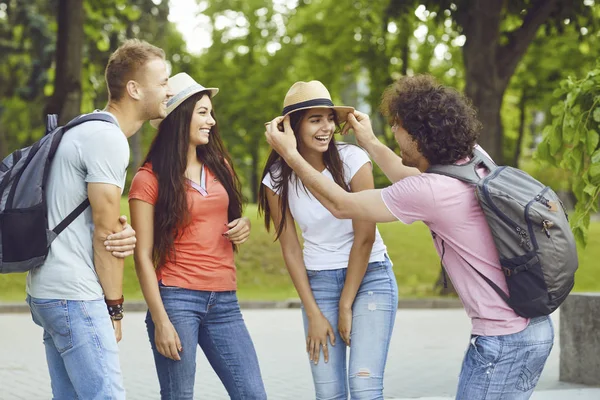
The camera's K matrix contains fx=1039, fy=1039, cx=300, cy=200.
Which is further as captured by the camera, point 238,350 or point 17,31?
point 17,31

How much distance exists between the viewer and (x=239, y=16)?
4041cm

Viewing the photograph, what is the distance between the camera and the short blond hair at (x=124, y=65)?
4136mm

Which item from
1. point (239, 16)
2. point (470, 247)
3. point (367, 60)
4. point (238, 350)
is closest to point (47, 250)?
point (238, 350)

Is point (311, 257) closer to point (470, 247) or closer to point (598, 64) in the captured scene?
point (470, 247)

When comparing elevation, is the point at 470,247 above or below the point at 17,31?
below

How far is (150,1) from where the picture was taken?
73.7ft

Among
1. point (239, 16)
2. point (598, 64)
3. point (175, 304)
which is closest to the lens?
point (175, 304)

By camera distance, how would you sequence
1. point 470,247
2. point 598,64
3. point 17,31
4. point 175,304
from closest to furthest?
point 470,247, point 175,304, point 598,64, point 17,31

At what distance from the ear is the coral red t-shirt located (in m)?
0.54

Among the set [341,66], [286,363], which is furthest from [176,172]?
[341,66]

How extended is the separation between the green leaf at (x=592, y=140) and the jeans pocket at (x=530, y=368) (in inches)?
127

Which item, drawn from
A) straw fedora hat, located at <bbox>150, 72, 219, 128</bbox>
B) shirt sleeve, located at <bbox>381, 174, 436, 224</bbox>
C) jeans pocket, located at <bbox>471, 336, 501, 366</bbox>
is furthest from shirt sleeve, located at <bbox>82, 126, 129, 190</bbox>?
jeans pocket, located at <bbox>471, 336, 501, 366</bbox>

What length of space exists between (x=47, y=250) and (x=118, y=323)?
432mm

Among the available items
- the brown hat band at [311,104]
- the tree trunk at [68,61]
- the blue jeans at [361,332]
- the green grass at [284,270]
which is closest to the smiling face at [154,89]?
the brown hat band at [311,104]
